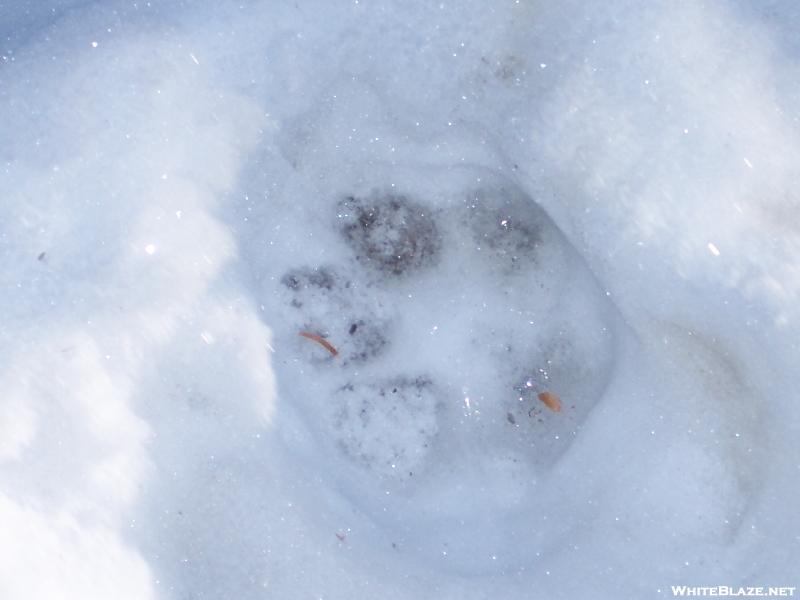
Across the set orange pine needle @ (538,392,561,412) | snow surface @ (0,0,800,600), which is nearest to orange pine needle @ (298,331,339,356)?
snow surface @ (0,0,800,600)

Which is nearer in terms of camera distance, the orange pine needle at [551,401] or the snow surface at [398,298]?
the snow surface at [398,298]

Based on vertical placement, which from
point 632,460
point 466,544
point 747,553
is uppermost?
point 632,460

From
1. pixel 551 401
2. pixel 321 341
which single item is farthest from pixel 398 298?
pixel 551 401

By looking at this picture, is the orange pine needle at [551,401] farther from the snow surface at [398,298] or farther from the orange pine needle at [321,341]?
the orange pine needle at [321,341]

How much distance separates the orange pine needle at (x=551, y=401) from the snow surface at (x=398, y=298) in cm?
4

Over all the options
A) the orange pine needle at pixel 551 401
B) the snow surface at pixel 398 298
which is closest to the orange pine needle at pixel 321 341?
the snow surface at pixel 398 298

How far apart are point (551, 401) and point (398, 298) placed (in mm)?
619

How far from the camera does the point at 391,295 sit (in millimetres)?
1952

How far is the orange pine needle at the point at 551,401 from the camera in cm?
189

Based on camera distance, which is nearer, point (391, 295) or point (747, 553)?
point (747, 553)

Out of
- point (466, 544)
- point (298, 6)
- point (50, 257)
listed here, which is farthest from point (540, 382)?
point (50, 257)

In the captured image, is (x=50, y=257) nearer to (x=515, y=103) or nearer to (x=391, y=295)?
(x=391, y=295)

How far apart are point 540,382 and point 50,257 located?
163 centimetres

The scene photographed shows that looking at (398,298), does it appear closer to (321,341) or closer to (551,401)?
(321,341)
